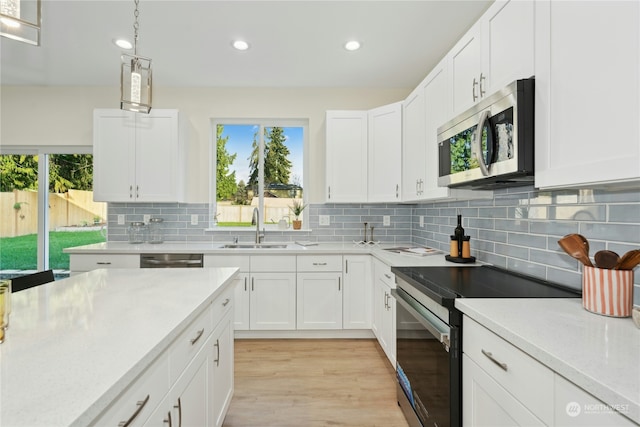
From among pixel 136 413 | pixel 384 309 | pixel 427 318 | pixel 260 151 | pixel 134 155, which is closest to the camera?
pixel 136 413

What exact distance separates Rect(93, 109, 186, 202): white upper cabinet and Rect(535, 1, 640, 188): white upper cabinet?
308 cm

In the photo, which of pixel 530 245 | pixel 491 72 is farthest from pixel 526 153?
pixel 530 245

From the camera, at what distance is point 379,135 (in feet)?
10.4

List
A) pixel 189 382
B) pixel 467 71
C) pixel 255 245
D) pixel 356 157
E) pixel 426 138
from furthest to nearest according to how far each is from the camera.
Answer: pixel 255 245, pixel 356 157, pixel 426 138, pixel 467 71, pixel 189 382

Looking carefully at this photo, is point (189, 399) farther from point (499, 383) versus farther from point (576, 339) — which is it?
point (576, 339)

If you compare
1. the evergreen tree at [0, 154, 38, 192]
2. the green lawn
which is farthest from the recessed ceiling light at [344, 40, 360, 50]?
the evergreen tree at [0, 154, 38, 192]

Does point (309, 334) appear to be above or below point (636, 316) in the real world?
below

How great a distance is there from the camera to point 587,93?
1023 millimetres

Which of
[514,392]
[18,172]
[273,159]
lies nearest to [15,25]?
[514,392]

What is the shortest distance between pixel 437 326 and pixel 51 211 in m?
4.33

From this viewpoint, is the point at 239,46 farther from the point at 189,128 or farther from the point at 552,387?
the point at 552,387

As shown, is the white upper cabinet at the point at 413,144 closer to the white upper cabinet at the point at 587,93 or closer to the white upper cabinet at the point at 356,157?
the white upper cabinet at the point at 356,157

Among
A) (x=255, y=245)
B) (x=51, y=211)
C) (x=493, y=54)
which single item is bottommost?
(x=255, y=245)

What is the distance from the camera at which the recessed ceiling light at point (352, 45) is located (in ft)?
8.67
